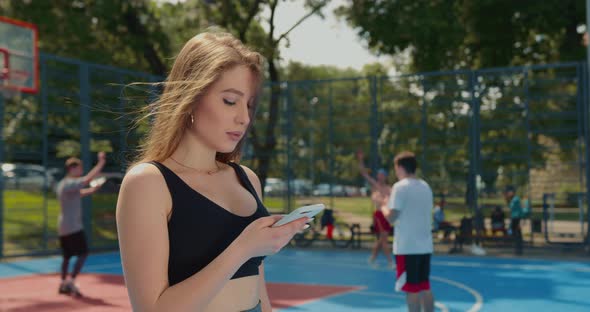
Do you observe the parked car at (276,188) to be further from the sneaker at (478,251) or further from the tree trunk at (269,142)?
the sneaker at (478,251)

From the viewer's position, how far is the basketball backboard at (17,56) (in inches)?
533

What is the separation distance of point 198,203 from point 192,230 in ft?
0.26

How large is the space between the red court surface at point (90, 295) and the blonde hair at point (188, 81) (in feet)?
26.3

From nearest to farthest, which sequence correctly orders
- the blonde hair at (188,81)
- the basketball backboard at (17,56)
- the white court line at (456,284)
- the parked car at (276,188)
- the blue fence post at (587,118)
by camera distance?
the blonde hair at (188,81) → the white court line at (456,284) → the basketball backboard at (17,56) → the blue fence post at (587,118) → the parked car at (276,188)

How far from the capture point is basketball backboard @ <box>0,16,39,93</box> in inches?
533

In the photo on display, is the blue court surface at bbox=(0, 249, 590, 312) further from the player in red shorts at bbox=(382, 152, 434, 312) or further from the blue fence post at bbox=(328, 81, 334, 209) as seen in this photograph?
the player in red shorts at bbox=(382, 152, 434, 312)

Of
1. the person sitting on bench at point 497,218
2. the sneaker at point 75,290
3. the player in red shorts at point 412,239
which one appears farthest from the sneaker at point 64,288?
the person sitting on bench at point 497,218

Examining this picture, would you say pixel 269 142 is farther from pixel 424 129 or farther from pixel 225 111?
pixel 225 111

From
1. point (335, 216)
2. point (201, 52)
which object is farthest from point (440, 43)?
point (201, 52)

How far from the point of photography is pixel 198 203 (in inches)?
77.2

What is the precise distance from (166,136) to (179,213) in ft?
0.93

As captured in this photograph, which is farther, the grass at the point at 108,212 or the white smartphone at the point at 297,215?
the grass at the point at 108,212

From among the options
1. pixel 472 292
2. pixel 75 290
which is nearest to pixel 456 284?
pixel 472 292

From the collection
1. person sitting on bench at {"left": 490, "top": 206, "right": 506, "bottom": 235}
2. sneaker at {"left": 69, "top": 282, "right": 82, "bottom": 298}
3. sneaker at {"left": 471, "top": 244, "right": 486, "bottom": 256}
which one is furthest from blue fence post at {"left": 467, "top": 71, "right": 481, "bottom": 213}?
sneaker at {"left": 69, "top": 282, "right": 82, "bottom": 298}
